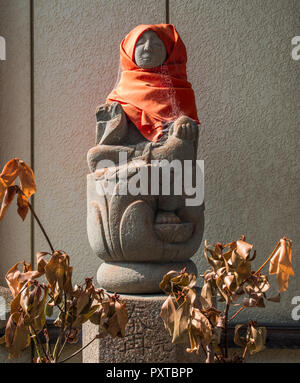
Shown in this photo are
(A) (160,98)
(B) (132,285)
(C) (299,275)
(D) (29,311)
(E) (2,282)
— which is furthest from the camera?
(E) (2,282)

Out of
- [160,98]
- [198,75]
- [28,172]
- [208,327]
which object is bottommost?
[208,327]

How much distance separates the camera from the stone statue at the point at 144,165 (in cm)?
186

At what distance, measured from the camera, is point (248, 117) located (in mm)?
2570

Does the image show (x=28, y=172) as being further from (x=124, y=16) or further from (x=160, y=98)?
(x=124, y=16)

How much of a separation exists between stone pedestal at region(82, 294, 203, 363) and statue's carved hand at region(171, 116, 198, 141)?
2.18ft

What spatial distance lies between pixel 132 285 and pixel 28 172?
836 millimetres

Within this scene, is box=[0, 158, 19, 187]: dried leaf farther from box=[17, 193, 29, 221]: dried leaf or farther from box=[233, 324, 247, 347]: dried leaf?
box=[233, 324, 247, 347]: dried leaf

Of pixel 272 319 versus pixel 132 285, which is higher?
pixel 132 285

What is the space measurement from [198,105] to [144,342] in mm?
1380

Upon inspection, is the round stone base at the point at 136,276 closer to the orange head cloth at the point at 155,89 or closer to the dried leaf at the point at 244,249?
the orange head cloth at the point at 155,89

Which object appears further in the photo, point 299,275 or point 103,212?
point 299,275

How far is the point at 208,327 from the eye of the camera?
115 cm

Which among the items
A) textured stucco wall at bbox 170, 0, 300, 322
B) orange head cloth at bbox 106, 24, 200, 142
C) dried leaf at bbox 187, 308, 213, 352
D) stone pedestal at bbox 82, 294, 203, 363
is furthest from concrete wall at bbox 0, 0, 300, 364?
dried leaf at bbox 187, 308, 213, 352

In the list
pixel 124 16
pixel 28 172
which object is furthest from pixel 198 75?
pixel 28 172
